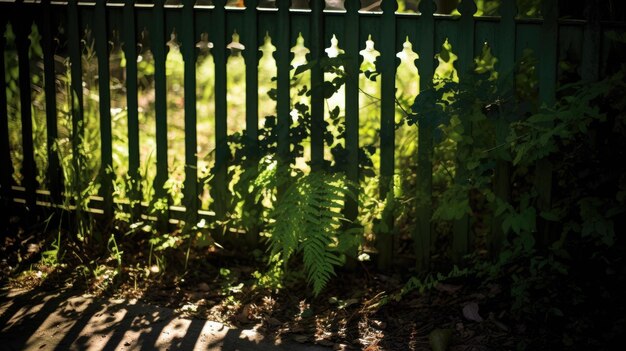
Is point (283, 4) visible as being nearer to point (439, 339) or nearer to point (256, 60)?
point (256, 60)

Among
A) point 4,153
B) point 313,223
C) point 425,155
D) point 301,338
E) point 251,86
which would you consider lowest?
point 301,338

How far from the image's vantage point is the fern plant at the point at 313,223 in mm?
4484

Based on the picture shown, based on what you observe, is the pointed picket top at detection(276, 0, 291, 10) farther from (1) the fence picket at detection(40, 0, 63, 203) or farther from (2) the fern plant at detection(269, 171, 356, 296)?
(1) the fence picket at detection(40, 0, 63, 203)

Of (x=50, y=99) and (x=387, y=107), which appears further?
(x=50, y=99)

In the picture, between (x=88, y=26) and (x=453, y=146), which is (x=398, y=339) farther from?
(x=88, y=26)

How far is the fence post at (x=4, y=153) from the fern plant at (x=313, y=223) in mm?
2167

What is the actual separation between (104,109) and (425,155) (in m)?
2.12

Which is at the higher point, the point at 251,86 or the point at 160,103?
the point at 251,86

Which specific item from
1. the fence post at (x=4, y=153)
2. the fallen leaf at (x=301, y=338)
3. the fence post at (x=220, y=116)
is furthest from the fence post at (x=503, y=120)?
the fence post at (x=4, y=153)

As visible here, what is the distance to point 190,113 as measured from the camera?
516 centimetres

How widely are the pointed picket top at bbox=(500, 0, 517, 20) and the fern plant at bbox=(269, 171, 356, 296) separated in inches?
48.2

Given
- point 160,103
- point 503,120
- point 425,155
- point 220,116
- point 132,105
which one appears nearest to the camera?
point 503,120

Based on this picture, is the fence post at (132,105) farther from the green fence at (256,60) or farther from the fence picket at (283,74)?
the fence picket at (283,74)

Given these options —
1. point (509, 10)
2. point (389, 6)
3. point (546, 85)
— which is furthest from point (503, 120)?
point (389, 6)
